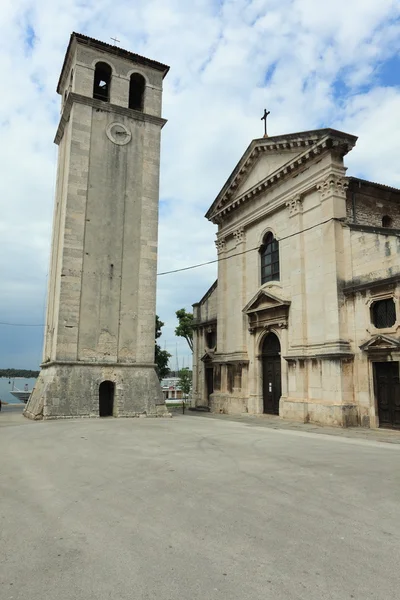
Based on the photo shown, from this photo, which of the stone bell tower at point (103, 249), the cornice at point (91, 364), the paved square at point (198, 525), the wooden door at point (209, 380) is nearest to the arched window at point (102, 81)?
the stone bell tower at point (103, 249)

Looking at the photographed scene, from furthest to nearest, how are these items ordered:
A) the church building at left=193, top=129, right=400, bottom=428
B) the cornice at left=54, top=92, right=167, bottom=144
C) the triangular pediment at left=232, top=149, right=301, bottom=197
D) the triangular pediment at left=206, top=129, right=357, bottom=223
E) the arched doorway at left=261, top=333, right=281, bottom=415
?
the triangular pediment at left=232, top=149, right=301, bottom=197, the cornice at left=54, top=92, right=167, bottom=144, the arched doorway at left=261, top=333, right=281, bottom=415, the triangular pediment at left=206, top=129, right=357, bottom=223, the church building at left=193, top=129, right=400, bottom=428

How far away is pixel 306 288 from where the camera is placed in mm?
19797

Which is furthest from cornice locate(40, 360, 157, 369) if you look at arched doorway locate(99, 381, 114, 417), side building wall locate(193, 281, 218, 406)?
side building wall locate(193, 281, 218, 406)

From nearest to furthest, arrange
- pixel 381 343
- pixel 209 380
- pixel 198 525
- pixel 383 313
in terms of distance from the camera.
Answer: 1. pixel 198 525
2. pixel 381 343
3. pixel 383 313
4. pixel 209 380

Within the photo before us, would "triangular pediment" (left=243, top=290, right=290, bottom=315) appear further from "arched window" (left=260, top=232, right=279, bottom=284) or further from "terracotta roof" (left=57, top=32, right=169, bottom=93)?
"terracotta roof" (left=57, top=32, right=169, bottom=93)

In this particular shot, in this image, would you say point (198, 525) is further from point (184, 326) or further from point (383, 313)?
point (184, 326)

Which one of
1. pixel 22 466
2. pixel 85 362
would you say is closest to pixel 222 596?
pixel 22 466

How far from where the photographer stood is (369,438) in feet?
44.1

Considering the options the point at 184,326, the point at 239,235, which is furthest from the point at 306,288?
the point at 184,326

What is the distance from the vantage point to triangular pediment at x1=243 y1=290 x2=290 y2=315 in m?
21.3

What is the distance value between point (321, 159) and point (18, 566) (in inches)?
747

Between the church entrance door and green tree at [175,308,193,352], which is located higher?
green tree at [175,308,193,352]

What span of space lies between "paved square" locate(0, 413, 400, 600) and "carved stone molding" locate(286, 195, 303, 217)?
13296mm

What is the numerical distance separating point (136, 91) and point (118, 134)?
4129 mm
